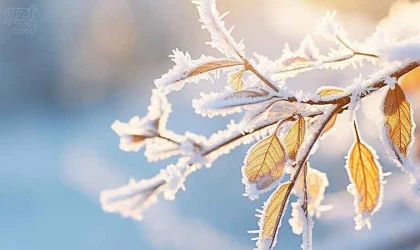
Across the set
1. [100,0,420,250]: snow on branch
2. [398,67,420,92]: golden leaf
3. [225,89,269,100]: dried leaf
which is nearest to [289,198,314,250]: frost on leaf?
[100,0,420,250]: snow on branch

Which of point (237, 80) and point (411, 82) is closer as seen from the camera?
point (237, 80)

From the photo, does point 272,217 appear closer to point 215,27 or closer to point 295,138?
point 295,138

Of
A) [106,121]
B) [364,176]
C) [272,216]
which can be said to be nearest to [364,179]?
[364,176]

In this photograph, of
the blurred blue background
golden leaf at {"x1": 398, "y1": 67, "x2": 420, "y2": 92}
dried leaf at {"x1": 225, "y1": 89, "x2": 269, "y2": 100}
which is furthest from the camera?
the blurred blue background

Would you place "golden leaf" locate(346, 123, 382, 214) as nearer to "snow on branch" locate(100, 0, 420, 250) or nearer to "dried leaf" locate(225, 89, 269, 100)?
"snow on branch" locate(100, 0, 420, 250)

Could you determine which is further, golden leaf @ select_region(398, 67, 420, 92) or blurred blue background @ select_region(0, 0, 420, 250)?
blurred blue background @ select_region(0, 0, 420, 250)

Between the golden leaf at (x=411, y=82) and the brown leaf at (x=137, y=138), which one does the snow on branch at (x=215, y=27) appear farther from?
the golden leaf at (x=411, y=82)

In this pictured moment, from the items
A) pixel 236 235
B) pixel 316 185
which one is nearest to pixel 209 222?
pixel 236 235
